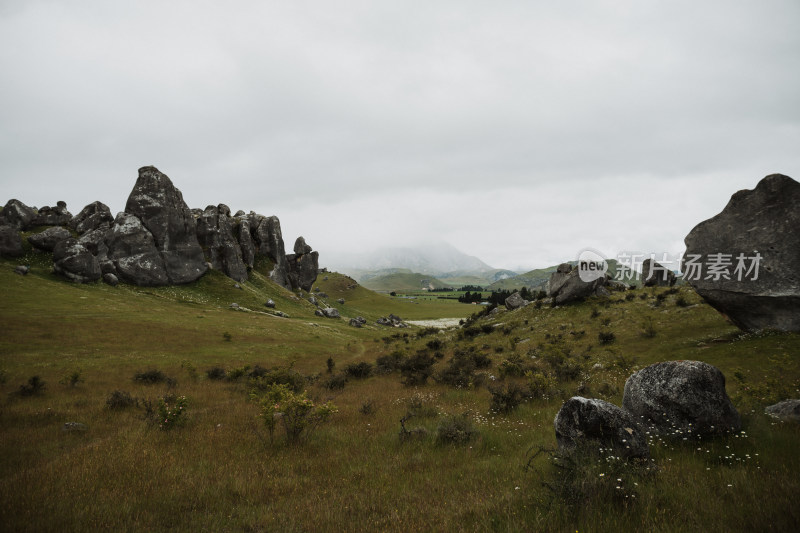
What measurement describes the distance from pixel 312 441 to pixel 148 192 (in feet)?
267

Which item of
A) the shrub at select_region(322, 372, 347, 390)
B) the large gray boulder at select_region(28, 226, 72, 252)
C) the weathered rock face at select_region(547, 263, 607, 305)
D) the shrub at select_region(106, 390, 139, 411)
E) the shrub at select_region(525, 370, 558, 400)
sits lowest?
the shrub at select_region(322, 372, 347, 390)

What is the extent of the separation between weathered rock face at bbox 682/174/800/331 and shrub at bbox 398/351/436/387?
721 inches

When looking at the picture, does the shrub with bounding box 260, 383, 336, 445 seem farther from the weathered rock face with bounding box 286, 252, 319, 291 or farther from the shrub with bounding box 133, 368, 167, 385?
the weathered rock face with bounding box 286, 252, 319, 291

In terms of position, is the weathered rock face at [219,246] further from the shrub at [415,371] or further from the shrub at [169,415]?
the shrub at [169,415]

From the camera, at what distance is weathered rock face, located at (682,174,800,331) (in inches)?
727

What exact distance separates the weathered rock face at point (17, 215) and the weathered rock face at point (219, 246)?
102 feet

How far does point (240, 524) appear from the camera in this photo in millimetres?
6250

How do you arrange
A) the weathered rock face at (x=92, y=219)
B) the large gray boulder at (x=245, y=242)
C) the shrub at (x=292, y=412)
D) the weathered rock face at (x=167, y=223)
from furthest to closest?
1. the large gray boulder at (x=245, y=242)
2. the weathered rock face at (x=92, y=219)
3. the weathered rock face at (x=167, y=223)
4. the shrub at (x=292, y=412)

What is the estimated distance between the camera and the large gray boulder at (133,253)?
64.0m

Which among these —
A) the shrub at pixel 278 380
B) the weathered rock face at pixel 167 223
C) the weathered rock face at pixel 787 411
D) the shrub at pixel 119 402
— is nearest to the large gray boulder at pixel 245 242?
the weathered rock face at pixel 167 223

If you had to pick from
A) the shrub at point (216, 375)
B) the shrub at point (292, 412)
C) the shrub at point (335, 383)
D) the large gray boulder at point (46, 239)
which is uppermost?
the large gray boulder at point (46, 239)

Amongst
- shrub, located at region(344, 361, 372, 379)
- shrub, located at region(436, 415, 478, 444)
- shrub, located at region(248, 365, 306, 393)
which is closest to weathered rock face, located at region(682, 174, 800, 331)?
shrub, located at region(436, 415, 478, 444)

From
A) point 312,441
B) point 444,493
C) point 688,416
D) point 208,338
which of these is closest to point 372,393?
point 312,441

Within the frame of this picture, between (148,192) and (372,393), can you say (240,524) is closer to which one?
(372,393)
